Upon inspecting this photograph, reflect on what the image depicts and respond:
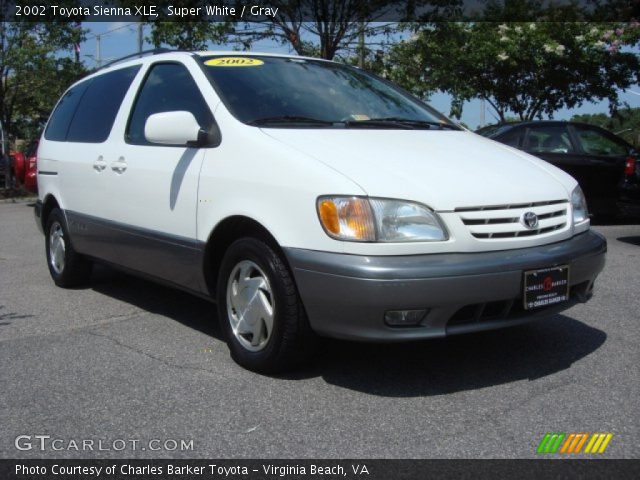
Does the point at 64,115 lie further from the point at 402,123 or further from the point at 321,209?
the point at 321,209

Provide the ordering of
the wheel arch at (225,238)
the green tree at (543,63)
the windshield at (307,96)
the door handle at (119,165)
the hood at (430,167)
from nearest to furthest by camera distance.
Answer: the hood at (430,167) < the wheel arch at (225,238) < the windshield at (307,96) < the door handle at (119,165) < the green tree at (543,63)

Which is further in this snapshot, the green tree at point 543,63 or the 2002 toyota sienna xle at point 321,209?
the green tree at point 543,63

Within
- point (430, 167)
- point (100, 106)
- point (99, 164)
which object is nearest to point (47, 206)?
point (100, 106)

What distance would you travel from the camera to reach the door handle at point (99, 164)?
494 centimetres

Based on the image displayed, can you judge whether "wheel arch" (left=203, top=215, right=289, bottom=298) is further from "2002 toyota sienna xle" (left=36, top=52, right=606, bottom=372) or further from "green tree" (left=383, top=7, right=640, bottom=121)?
"green tree" (left=383, top=7, right=640, bottom=121)

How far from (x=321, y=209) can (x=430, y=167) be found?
620 mm

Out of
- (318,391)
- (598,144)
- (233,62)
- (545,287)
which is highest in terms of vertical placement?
(233,62)

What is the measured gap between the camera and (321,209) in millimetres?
3273

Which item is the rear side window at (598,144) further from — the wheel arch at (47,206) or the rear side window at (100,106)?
the wheel arch at (47,206)

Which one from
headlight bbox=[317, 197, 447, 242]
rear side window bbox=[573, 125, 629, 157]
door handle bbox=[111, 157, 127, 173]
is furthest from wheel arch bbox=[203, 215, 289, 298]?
rear side window bbox=[573, 125, 629, 157]

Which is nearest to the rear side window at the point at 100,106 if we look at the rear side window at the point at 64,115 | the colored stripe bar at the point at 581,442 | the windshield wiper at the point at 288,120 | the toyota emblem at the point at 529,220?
the rear side window at the point at 64,115

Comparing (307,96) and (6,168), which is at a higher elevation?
(307,96)

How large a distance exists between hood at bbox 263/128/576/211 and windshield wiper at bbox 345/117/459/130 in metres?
0.14

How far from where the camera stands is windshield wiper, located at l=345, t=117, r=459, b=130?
13.6 feet
